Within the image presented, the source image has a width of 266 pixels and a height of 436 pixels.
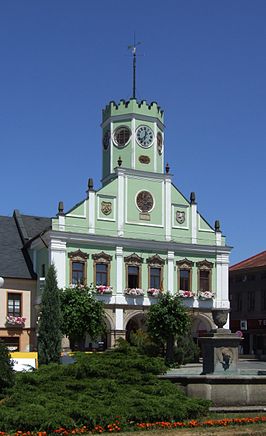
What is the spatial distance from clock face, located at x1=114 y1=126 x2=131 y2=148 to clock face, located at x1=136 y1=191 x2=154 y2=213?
4.48m

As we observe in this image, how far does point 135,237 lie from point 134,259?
157cm

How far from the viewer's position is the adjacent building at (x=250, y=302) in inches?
2530

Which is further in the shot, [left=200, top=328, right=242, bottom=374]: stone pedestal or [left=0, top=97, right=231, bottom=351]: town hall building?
[left=0, top=97, right=231, bottom=351]: town hall building

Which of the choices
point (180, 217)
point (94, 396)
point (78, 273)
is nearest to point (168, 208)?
point (180, 217)

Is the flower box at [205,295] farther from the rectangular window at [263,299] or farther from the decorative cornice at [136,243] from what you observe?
the rectangular window at [263,299]

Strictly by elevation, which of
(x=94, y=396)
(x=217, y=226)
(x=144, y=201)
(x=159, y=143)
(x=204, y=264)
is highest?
(x=159, y=143)

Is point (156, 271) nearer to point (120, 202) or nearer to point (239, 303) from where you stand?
point (120, 202)

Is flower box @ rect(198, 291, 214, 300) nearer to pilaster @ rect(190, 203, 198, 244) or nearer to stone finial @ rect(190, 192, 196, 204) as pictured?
pilaster @ rect(190, 203, 198, 244)

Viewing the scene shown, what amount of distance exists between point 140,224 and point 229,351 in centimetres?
2865

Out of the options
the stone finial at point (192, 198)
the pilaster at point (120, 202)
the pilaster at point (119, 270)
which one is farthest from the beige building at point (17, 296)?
the stone finial at point (192, 198)

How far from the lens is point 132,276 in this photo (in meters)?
48.8

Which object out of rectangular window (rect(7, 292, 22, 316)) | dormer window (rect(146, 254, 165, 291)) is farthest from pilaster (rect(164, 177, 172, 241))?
rectangular window (rect(7, 292, 22, 316))

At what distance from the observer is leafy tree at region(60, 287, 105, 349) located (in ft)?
136

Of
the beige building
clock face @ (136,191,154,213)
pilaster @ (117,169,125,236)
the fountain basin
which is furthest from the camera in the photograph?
clock face @ (136,191,154,213)
